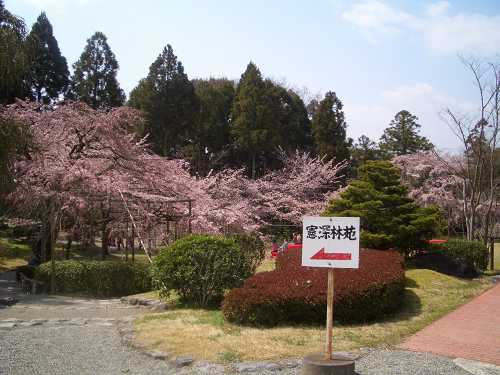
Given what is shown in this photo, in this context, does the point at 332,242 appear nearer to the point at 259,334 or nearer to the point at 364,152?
the point at 259,334

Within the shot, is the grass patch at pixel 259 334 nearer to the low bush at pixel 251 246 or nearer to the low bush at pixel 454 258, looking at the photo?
the low bush at pixel 251 246

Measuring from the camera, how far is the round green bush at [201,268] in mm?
9250

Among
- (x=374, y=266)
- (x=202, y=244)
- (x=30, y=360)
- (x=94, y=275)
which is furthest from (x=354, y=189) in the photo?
(x=30, y=360)

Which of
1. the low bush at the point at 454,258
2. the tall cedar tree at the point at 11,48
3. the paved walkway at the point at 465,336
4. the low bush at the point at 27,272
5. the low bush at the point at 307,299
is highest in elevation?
the tall cedar tree at the point at 11,48

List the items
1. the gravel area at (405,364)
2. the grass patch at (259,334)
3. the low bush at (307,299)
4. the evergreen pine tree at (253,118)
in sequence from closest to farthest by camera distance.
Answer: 1. the gravel area at (405,364)
2. the grass patch at (259,334)
3. the low bush at (307,299)
4. the evergreen pine tree at (253,118)

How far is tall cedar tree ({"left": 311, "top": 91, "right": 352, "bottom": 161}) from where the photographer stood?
27.2 meters

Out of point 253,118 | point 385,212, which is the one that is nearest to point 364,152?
point 253,118

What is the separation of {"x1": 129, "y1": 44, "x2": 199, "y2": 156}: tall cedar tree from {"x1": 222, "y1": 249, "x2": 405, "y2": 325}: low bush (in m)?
17.9

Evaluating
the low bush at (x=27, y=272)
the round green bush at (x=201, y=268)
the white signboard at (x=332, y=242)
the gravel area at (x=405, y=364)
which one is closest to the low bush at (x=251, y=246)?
the round green bush at (x=201, y=268)

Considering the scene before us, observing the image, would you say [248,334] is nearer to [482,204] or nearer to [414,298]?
[414,298]

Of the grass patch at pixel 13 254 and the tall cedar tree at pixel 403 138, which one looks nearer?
the grass patch at pixel 13 254

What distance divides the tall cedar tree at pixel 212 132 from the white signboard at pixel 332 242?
→ 21.2 metres

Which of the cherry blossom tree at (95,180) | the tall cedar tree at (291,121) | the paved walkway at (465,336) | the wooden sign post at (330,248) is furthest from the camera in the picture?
the tall cedar tree at (291,121)

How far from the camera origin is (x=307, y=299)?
7.45 m
